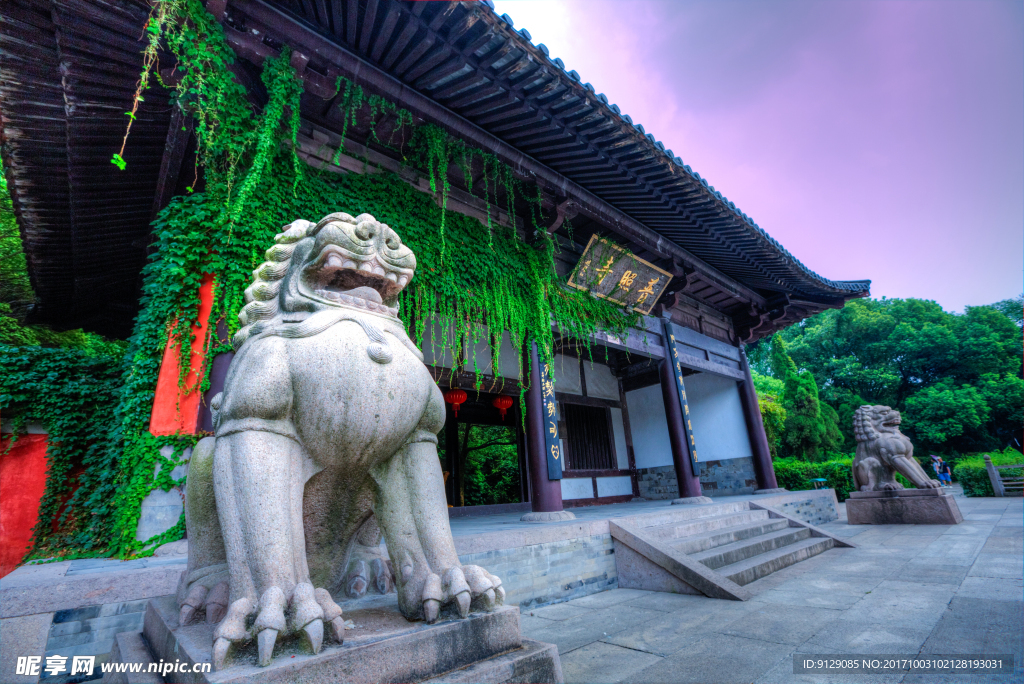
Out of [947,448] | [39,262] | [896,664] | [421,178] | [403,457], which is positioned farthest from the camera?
[947,448]

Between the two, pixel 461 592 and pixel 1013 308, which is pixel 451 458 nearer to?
pixel 461 592

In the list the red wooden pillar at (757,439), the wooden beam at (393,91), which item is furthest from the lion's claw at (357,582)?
the red wooden pillar at (757,439)

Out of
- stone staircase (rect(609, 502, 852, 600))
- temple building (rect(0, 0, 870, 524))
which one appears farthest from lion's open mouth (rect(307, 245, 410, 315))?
stone staircase (rect(609, 502, 852, 600))

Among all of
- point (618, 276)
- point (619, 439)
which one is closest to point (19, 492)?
point (618, 276)

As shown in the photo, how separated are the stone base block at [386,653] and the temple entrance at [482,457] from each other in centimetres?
610

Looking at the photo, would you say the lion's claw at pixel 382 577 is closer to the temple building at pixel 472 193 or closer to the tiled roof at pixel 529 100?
the temple building at pixel 472 193

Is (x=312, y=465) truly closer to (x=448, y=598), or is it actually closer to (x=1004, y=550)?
(x=448, y=598)

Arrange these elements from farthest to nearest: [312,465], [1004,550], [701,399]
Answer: [701,399], [1004,550], [312,465]

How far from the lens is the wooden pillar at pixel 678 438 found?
7223mm

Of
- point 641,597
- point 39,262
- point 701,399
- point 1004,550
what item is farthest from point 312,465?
point 701,399

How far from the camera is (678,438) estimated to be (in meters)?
7.41

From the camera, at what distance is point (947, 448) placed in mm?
22016

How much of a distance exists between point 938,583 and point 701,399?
22.5 feet

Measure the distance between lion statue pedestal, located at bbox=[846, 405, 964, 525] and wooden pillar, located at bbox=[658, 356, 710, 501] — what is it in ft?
9.34
